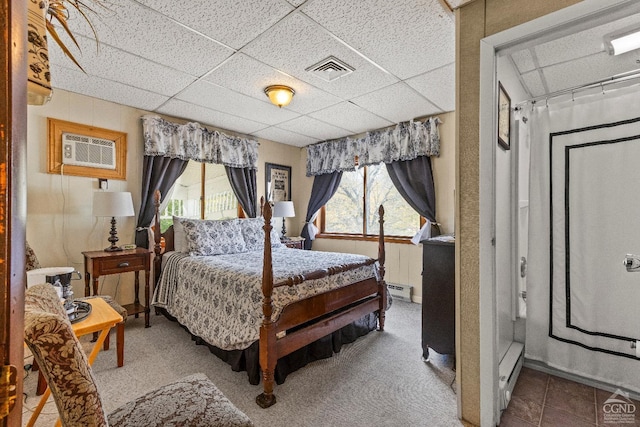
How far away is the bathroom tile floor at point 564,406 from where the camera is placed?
166 centimetres

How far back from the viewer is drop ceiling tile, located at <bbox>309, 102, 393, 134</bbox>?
11.2 feet

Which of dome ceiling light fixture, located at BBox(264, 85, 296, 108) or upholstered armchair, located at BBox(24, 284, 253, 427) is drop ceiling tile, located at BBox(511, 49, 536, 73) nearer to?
dome ceiling light fixture, located at BBox(264, 85, 296, 108)

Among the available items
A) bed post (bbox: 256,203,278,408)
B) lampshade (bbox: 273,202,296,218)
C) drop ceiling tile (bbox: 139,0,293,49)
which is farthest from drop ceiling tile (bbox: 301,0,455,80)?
lampshade (bbox: 273,202,296,218)

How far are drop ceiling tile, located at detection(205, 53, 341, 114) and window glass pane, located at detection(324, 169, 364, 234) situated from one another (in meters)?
1.63

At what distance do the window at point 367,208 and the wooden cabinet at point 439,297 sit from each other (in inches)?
69.9

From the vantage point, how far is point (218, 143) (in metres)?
4.00

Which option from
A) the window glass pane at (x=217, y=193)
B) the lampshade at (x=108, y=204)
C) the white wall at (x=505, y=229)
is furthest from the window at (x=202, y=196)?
the white wall at (x=505, y=229)

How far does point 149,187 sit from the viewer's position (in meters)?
3.46

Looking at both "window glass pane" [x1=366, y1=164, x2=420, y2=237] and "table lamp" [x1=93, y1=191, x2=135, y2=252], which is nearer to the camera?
"table lamp" [x1=93, y1=191, x2=135, y2=252]

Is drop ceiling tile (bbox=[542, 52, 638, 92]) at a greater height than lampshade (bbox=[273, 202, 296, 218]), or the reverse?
drop ceiling tile (bbox=[542, 52, 638, 92])

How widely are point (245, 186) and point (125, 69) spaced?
2.09 metres

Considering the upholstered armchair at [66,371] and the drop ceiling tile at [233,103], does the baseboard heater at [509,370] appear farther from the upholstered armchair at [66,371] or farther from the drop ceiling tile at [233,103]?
the drop ceiling tile at [233,103]

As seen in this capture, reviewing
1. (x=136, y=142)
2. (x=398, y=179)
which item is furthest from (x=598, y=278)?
(x=136, y=142)

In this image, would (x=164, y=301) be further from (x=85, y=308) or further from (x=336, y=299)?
(x=336, y=299)
